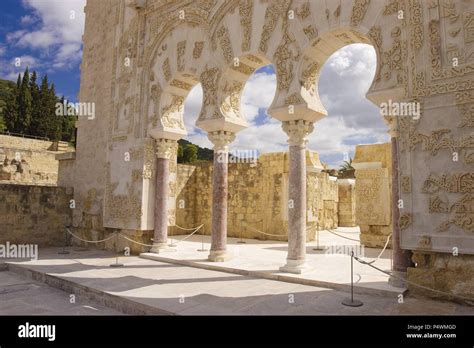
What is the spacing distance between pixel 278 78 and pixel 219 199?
2546 millimetres

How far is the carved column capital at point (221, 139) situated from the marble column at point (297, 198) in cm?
137

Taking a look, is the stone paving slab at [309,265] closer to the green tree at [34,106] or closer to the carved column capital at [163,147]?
the carved column capital at [163,147]

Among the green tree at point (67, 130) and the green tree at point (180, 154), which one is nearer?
the green tree at point (180, 154)

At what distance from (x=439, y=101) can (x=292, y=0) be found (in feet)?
10.1

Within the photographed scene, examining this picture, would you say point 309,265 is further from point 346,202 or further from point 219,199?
point 346,202

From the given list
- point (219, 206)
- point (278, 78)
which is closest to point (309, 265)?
point (219, 206)

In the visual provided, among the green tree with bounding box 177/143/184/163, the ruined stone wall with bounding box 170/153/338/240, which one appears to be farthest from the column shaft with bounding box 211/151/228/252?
the green tree with bounding box 177/143/184/163

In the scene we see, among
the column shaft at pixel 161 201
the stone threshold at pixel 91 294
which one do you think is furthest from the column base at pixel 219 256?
the stone threshold at pixel 91 294

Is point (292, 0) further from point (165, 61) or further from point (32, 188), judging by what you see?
point (32, 188)

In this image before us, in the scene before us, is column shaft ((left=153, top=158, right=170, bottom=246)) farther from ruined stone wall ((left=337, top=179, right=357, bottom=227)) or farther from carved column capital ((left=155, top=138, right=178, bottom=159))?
ruined stone wall ((left=337, top=179, right=357, bottom=227))

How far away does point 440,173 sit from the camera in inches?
166

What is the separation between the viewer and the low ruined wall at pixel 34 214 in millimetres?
8028

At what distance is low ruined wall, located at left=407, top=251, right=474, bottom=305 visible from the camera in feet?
13.0
